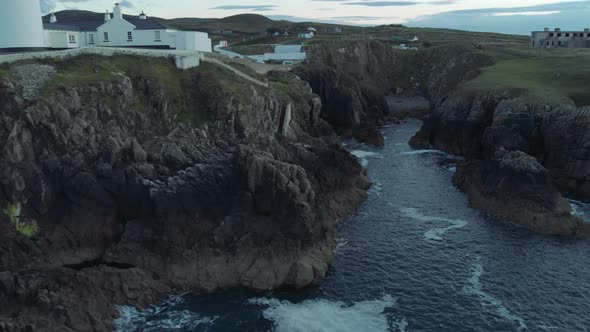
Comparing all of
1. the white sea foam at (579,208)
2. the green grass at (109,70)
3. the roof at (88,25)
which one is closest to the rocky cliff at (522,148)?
the white sea foam at (579,208)

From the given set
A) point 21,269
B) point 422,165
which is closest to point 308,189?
point 21,269

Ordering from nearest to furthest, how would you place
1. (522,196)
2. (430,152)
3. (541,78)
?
1. (522,196)
2. (430,152)
3. (541,78)

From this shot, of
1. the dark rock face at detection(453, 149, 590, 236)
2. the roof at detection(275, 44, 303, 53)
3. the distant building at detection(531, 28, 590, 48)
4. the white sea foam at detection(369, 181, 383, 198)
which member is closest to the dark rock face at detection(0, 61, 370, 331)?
the white sea foam at detection(369, 181, 383, 198)

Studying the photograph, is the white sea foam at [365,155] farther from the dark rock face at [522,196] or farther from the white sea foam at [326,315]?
the white sea foam at [326,315]

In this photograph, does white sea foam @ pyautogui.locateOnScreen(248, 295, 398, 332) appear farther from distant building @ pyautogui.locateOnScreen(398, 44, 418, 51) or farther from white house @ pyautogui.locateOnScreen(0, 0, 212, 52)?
distant building @ pyautogui.locateOnScreen(398, 44, 418, 51)

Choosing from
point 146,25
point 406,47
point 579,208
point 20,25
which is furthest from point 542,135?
point 406,47

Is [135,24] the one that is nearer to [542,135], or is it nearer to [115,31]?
[115,31]

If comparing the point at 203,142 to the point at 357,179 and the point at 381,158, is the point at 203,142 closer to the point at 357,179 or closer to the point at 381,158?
the point at 357,179
